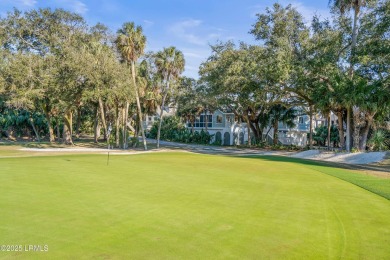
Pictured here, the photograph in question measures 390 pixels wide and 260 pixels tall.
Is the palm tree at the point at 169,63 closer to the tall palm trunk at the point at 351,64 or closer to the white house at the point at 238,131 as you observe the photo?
the tall palm trunk at the point at 351,64

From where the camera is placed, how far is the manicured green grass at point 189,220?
568 centimetres

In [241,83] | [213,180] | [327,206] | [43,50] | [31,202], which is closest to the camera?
[31,202]

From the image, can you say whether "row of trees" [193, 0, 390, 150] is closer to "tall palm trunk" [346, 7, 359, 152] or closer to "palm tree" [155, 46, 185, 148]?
"tall palm trunk" [346, 7, 359, 152]

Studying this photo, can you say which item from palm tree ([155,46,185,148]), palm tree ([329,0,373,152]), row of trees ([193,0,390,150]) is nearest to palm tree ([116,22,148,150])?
palm tree ([155,46,185,148])

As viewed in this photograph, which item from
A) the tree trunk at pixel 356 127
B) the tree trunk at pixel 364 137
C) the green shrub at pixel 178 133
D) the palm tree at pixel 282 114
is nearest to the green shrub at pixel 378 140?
the tree trunk at pixel 364 137

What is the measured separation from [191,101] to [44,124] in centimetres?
2805

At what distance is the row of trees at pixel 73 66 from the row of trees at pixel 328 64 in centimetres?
992

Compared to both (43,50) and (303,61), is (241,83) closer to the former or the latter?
(303,61)

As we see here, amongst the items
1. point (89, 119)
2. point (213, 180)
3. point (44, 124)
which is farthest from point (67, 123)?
point (213, 180)

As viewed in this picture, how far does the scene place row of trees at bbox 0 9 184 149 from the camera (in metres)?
35.1

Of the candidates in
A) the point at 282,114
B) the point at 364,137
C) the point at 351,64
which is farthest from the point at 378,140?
the point at 282,114

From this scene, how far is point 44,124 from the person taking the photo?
5734cm

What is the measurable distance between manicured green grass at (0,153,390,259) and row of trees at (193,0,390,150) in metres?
19.9

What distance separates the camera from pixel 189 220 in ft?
24.4
